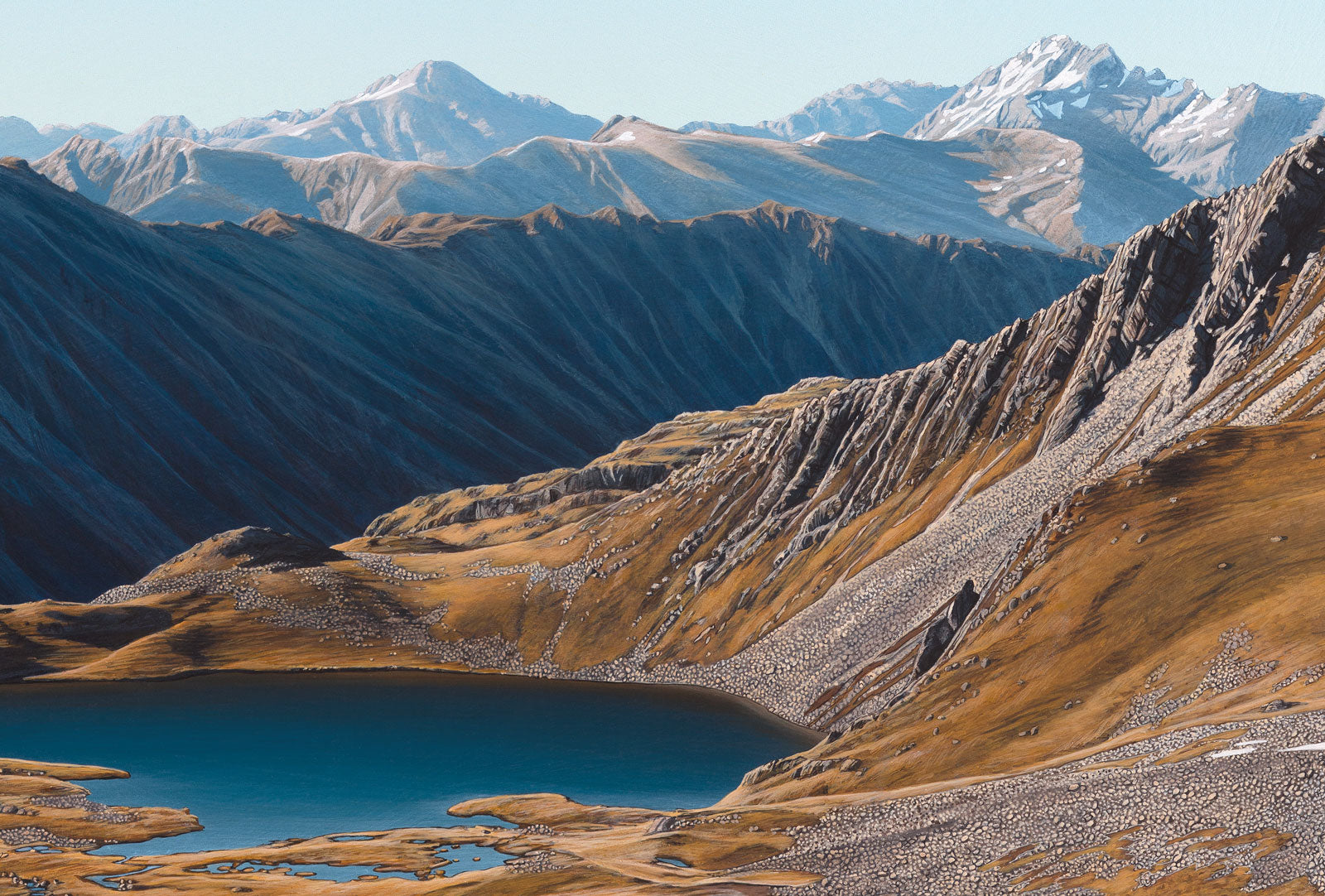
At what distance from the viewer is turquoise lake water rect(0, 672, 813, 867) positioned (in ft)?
302

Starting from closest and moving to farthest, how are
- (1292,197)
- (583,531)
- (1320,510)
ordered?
(1320,510)
(1292,197)
(583,531)

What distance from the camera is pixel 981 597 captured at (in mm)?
89000

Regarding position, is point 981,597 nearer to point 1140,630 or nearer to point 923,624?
point 923,624

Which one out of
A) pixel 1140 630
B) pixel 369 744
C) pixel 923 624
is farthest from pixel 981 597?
pixel 369 744

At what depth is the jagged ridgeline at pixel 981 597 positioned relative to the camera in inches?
2176

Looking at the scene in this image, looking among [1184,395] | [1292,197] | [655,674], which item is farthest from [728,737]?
[1292,197]

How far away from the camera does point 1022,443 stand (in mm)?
112500

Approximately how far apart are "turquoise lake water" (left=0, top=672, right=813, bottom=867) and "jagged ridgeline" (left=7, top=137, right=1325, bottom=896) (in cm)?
452

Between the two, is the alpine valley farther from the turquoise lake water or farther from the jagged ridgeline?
the turquoise lake water

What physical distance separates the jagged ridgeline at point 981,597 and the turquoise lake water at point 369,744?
4.52m

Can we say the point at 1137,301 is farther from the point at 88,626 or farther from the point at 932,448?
the point at 88,626

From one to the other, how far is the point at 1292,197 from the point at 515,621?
83.7 m

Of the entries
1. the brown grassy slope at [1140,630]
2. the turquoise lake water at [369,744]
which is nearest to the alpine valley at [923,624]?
the brown grassy slope at [1140,630]

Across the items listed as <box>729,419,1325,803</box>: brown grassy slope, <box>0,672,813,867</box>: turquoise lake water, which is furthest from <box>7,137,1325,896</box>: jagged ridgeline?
<box>0,672,813,867</box>: turquoise lake water
